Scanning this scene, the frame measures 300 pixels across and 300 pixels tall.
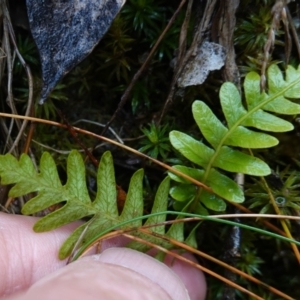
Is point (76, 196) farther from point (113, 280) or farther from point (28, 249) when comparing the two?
point (113, 280)

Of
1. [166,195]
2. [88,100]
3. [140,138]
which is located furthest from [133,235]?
[88,100]

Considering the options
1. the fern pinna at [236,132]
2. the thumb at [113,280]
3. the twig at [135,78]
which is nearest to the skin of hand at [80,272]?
the thumb at [113,280]

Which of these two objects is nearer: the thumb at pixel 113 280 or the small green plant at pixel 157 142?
the thumb at pixel 113 280

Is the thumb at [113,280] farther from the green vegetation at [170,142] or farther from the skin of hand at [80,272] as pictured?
the green vegetation at [170,142]

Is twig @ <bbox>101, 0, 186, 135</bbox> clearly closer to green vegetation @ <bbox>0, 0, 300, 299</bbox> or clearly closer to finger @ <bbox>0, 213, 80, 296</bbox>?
green vegetation @ <bbox>0, 0, 300, 299</bbox>

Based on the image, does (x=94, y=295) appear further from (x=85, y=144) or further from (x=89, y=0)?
(x=89, y=0)

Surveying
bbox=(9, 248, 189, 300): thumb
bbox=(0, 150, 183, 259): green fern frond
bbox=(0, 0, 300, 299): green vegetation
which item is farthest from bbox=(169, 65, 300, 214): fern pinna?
bbox=(9, 248, 189, 300): thumb
